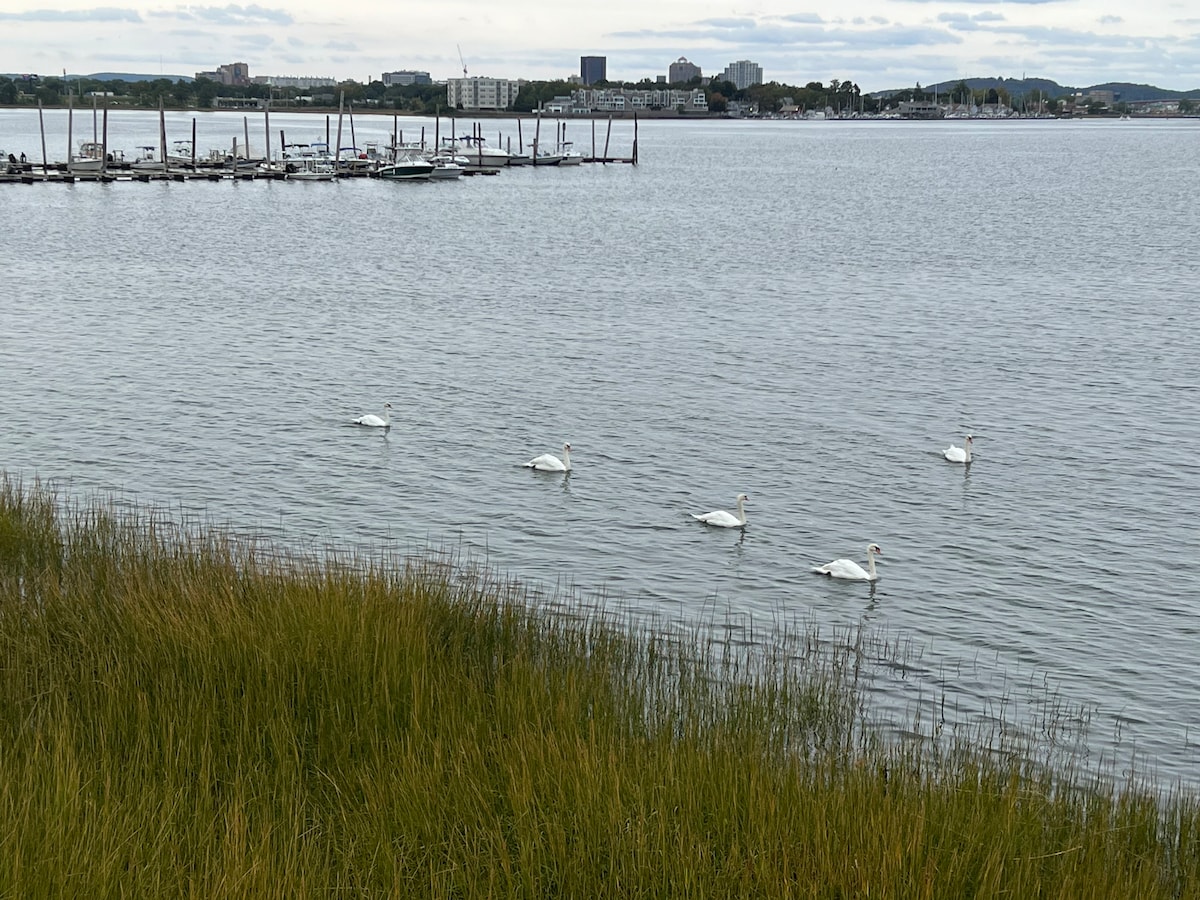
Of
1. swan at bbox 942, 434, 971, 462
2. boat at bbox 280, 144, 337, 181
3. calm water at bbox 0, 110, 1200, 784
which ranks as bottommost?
calm water at bbox 0, 110, 1200, 784

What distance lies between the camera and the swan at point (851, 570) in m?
17.1

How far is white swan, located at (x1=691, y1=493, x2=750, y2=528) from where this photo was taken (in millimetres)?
19203

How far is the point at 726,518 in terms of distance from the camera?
757 inches

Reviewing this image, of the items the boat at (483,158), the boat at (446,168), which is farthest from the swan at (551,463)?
the boat at (483,158)

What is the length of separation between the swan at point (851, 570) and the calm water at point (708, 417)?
22 centimetres

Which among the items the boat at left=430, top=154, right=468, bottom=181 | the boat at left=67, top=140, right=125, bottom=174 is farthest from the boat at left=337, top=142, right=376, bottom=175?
the boat at left=67, top=140, right=125, bottom=174

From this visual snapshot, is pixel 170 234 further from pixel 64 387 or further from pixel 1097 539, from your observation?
pixel 1097 539

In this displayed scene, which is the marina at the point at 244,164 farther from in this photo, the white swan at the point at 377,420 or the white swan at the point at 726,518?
the white swan at the point at 726,518

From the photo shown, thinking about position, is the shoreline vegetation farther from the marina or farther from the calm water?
the marina

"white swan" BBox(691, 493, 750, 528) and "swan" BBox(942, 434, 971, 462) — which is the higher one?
"swan" BBox(942, 434, 971, 462)

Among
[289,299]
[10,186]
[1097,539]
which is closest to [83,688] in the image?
[1097,539]

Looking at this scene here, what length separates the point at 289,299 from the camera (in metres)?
42.8

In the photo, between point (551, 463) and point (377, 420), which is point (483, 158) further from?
point (551, 463)

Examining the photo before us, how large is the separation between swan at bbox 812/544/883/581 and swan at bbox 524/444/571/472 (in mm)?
5962
